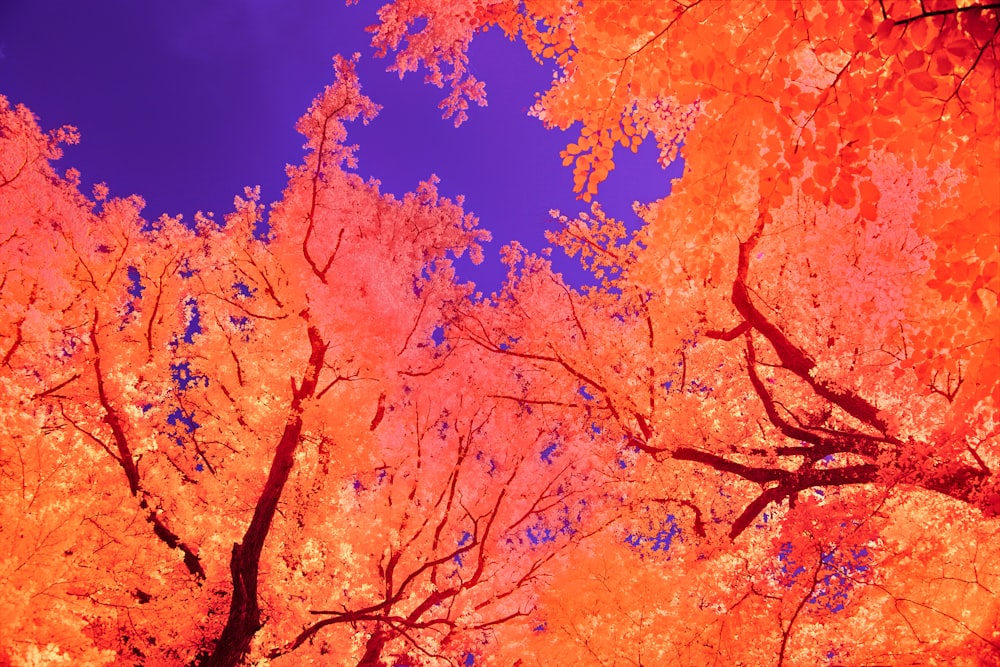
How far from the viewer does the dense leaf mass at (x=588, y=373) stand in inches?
118

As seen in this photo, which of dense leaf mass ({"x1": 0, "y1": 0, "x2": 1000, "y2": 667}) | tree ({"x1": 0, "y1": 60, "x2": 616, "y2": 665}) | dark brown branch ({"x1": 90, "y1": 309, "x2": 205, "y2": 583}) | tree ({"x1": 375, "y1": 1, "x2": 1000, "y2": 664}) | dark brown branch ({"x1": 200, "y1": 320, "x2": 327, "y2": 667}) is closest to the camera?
tree ({"x1": 375, "y1": 1, "x2": 1000, "y2": 664})

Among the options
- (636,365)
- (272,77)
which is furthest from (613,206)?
(636,365)

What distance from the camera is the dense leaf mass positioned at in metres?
2.99

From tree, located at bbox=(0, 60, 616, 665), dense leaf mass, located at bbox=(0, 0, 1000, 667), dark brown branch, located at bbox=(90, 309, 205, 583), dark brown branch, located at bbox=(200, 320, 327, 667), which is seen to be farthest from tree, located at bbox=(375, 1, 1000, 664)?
dark brown branch, located at bbox=(90, 309, 205, 583)

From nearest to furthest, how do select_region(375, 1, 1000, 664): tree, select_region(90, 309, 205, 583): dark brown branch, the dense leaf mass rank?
select_region(375, 1, 1000, 664): tree
the dense leaf mass
select_region(90, 309, 205, 583): dark brown branch

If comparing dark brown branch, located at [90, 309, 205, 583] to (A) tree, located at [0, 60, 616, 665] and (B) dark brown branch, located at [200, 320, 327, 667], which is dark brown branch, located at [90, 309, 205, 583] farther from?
(B) dark brown branch, located at [200, 320, 327, 667]

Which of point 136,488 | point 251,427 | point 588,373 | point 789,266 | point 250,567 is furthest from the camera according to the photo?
point 251,427

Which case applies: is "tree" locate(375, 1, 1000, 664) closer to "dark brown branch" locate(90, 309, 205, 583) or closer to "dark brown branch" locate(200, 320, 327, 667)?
"dark brown branch" locate(200, 320, 327, 667)

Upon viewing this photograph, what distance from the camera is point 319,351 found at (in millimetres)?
8602

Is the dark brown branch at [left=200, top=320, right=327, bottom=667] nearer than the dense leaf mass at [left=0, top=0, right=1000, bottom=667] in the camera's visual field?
No

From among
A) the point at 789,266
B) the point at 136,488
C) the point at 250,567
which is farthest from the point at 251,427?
the point at 789,266

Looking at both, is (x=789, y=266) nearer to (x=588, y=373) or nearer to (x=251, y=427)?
(x=588, y=373)

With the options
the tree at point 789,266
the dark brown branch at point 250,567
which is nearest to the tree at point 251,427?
the dark brown branch at point 250,567

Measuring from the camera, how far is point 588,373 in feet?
28.5
